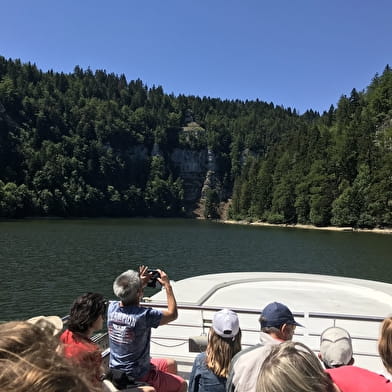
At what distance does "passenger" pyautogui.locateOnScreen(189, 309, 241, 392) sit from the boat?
2.14 metres

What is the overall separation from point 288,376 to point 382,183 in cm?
9126

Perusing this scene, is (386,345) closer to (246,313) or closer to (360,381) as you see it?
(360,381)

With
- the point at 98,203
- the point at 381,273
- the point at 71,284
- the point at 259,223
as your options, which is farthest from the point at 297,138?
the point at 71,284

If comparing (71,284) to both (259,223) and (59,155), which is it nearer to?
(259,223)

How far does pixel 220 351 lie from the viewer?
11.7ft

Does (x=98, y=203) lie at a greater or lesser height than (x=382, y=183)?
lesser

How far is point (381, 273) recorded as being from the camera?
31.4 meters

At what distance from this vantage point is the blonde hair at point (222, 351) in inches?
140

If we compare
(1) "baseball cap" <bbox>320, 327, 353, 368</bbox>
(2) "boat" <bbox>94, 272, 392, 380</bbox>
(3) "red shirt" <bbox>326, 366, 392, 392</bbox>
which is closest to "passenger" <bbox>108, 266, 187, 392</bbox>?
(2) "boat" <bbox>94, 272, 392, 380</bbox>

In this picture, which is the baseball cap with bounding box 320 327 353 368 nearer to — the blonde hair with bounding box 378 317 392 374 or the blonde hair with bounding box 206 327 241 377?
the blonde hair with bounding box 378 317 392 374

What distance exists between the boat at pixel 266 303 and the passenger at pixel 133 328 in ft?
4.18

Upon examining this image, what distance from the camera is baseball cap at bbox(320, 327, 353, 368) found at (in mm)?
3404

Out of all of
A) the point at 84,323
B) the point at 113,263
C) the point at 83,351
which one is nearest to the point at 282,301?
the point at 84,323

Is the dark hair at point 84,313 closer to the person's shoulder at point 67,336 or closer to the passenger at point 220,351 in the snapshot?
the person's shoulder at point 67,336
